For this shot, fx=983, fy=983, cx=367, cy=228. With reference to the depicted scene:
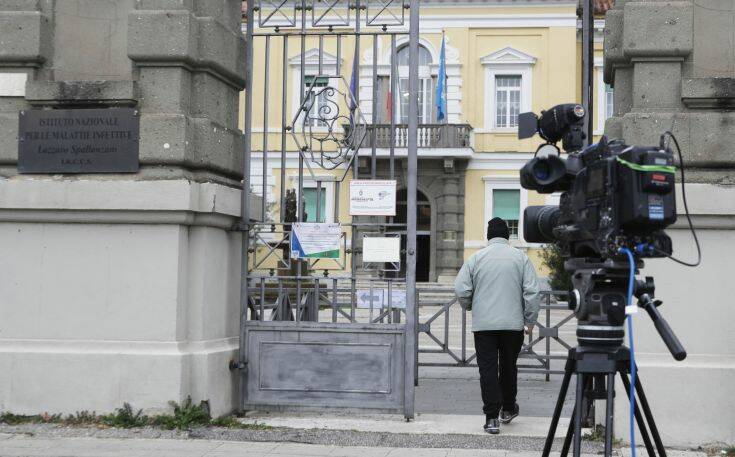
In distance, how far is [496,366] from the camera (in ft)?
27.3

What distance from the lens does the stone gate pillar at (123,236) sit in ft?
26.2

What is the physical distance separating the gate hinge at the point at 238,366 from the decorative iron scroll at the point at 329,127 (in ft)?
5.86

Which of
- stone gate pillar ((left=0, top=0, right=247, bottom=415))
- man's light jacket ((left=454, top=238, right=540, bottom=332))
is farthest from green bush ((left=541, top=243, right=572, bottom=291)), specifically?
stone gate pillar ((left=0, top=0, right=247, bottom=415))

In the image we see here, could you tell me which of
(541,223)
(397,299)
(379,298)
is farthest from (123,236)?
(541,223)

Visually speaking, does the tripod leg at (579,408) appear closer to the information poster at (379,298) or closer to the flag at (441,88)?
the information poster at (379,298)

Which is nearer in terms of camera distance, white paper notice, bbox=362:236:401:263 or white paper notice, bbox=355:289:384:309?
white paper notice, bbox=362:236:401:263

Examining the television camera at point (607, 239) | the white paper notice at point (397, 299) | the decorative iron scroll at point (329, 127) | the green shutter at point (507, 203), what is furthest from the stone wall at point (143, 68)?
the green shutter at point (507, 203)

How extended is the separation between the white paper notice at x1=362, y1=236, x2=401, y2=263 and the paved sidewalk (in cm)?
172

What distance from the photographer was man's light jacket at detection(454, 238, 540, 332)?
27.3 feet

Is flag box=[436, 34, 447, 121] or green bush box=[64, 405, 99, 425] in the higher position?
flag box=[436, 34, 447, 121]

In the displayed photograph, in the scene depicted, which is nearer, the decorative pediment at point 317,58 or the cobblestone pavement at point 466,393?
the decorative pediment at point 317,58

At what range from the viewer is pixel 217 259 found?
27.8ft

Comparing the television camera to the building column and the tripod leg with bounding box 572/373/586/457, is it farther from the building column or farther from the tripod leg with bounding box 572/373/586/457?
the building column

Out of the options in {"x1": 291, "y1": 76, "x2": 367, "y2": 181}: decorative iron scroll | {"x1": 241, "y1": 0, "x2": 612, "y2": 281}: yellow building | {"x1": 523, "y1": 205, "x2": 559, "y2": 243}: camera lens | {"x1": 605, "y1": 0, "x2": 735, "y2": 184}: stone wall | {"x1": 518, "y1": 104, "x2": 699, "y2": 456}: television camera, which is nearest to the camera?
{"x1": 518, "y1": 104, "x2": 699, "y2": 456}: television camera
